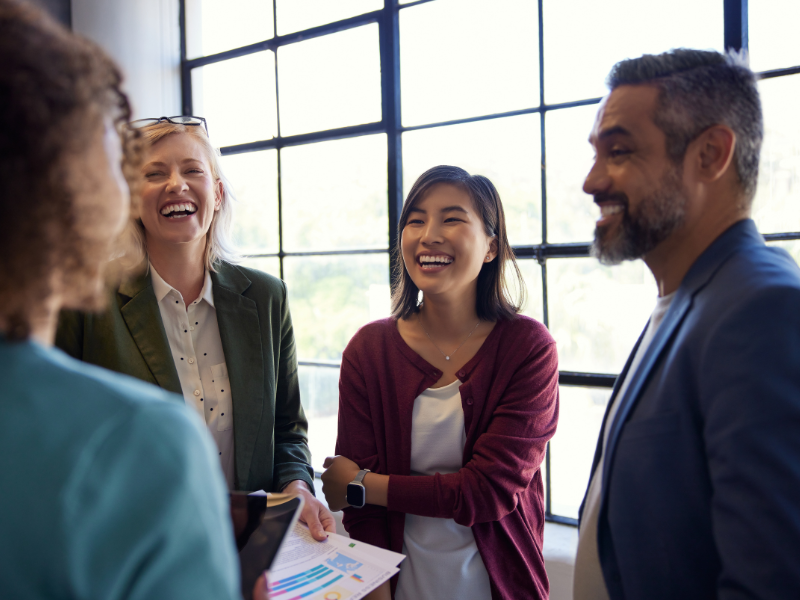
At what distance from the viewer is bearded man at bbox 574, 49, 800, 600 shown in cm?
72

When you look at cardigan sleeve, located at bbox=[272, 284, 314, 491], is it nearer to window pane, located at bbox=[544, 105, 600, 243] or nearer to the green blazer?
the green blazer

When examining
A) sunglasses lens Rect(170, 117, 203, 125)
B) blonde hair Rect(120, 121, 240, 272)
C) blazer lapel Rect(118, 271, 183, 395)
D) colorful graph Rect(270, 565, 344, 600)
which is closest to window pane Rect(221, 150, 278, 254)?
blonde hair Rect(120, 121, 240, 272)

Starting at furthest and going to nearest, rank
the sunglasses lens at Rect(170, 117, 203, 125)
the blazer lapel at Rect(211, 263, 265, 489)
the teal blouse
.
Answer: the sunglasses lens at Rect(170, 117, 203, 125) < the blazer lapel at Rect(211, 263, 265, 489) < the teal blouse

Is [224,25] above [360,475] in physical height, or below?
above

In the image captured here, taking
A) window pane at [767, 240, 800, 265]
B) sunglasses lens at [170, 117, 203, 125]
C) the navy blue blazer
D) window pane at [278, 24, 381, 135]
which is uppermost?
window pane at [278, 24, 381, 135]

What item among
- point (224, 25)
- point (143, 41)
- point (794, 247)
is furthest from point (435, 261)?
point (143, 41)

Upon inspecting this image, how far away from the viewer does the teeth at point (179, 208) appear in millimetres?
1537

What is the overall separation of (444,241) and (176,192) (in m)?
0.80

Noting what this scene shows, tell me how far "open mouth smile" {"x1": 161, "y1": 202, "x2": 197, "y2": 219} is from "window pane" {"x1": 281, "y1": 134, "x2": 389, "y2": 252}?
3.80ft

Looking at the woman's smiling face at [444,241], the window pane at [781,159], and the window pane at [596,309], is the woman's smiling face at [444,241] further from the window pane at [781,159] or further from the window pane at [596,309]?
the window pane at [781,159]

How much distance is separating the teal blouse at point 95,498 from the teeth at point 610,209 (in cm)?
96

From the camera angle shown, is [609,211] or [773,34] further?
[773,34]

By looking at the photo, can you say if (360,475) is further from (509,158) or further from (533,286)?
(509,158)

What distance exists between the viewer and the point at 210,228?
68.7 inches
